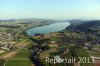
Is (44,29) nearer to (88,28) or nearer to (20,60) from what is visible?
(88,28)

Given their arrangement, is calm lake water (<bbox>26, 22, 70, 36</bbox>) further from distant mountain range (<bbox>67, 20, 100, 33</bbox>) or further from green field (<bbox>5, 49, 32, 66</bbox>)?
green field (<bbox>5, 49, 32, 66</bbox>)

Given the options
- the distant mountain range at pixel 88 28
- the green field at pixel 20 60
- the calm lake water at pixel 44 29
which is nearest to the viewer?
the green field at pixel 20 60

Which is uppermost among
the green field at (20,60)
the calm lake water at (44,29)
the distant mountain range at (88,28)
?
the distant mountain range at (88,28)

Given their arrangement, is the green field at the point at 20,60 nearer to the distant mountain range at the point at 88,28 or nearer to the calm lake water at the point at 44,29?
the calm lake water at the point at 44,29

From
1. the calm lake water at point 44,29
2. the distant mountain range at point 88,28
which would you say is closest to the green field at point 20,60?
the calm lake water at point 44,29

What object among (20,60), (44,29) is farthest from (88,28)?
(20,60)

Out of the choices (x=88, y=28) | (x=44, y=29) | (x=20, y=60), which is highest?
(x=88, y=28)

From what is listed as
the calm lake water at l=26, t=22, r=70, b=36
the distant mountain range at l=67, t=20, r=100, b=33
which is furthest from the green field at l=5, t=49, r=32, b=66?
the distant mountain range at l=67, t=20, r=100, b=33

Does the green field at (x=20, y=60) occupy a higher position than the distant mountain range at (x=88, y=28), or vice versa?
the distant mountain range at (x=88, y=28)

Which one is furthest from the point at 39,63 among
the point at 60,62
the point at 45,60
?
the point at 60,62

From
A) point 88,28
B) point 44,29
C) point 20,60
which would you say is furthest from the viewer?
point 44,29

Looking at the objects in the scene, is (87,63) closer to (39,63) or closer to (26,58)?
(39,63)

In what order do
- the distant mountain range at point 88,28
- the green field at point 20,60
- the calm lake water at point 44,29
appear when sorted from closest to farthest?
the green field at point 20,60
the distant mountain range at point 88,28
the calm lake water at point 44,29
